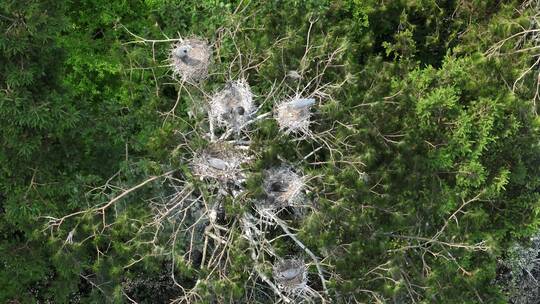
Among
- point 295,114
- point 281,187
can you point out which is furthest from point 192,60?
point 281,187

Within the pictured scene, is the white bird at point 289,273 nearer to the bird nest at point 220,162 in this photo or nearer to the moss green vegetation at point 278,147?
the moss green vegetation at point 278,147

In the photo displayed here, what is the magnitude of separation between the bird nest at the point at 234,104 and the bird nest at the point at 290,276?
1381 millimetres

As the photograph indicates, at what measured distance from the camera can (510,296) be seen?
8453 mm

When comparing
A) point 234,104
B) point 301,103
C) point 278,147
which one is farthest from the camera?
point 234,104

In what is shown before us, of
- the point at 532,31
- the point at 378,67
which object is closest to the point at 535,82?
the point at 532,31

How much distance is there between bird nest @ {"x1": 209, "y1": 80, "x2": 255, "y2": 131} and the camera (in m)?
6.52

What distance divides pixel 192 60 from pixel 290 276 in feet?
7.52

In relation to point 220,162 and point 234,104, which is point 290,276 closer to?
point 220,162

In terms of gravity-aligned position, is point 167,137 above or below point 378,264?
above

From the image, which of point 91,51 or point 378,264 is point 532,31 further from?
point 91,51

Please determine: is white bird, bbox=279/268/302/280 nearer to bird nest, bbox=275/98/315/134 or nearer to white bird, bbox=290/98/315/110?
bird nest, bbox=275/98/315/134

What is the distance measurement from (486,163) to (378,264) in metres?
1.78

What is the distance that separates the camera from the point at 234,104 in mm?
6539

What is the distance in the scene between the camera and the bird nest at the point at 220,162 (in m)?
6.37
